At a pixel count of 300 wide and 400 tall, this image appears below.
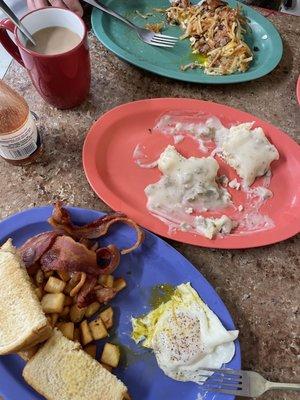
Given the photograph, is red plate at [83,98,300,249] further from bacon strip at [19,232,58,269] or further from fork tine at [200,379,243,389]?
fork tine at [200,379,243,389]

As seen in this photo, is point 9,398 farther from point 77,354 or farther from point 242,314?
point 242,314

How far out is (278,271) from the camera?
1.11m

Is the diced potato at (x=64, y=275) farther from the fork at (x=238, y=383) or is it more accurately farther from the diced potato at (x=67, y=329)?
the fork at (x=238, y=383)

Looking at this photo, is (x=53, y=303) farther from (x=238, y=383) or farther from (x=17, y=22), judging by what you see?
(x=17, y=22)

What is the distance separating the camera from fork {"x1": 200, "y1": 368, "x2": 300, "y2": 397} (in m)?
0.91

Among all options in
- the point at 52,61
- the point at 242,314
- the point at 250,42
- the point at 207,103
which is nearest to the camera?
the point at 242,314

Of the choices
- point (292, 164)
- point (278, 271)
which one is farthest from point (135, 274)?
point (292, 164)

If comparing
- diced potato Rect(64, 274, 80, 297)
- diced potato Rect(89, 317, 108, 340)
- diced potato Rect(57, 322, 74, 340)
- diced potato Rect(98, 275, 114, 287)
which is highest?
diced potato Rect(64, 274, 80, 297)

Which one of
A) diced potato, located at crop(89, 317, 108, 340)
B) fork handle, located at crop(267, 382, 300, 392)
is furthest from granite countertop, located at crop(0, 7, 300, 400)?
diced potato, located at crop(89, 317, 108, 340)

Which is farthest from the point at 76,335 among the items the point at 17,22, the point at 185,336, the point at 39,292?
the point at 17,22

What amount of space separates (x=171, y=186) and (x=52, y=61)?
18.2 inches

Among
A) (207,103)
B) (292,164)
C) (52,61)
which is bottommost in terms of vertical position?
(292,164)

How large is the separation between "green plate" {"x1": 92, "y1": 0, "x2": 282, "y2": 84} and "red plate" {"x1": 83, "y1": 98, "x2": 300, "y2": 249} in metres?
0.15

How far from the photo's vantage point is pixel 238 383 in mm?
915
